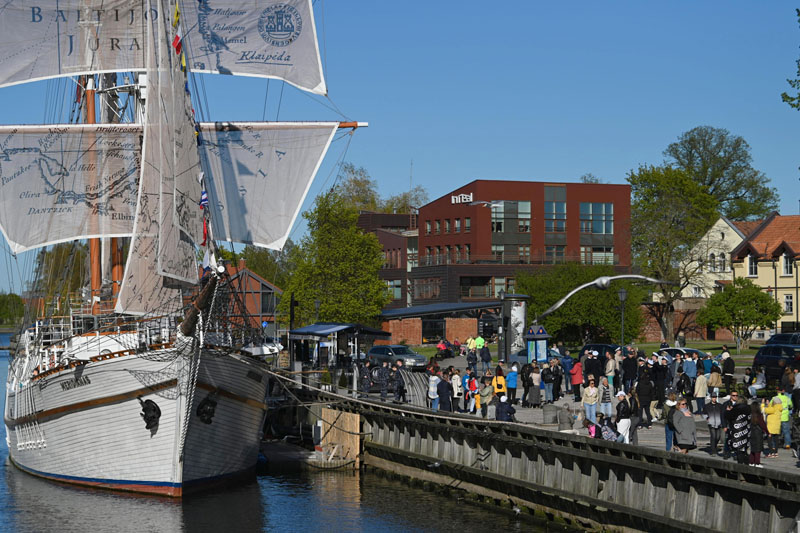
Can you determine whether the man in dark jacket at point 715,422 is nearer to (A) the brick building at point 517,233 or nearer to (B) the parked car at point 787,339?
(B) the parked car at point 787,339

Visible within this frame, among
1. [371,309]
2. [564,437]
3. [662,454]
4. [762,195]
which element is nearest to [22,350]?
[564,437]

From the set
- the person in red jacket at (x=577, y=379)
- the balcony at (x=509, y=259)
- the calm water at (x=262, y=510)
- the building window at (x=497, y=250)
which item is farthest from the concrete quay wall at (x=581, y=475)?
the building window at (x=497, y=250)

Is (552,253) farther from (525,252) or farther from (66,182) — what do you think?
(66,182)

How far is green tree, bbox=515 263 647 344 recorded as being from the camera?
6494cm

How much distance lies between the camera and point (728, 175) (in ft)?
338

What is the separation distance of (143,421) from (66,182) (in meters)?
14.1

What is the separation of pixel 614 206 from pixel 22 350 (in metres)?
59.5

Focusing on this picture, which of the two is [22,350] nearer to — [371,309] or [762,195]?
[371,309]

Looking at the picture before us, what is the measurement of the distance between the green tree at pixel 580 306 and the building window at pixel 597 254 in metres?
18.1

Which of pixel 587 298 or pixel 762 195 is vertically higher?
pixel 762 195

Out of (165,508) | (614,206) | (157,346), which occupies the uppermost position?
(614,206)

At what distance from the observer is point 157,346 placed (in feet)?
93.7

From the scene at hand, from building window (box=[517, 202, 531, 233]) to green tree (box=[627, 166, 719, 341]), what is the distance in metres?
8.74

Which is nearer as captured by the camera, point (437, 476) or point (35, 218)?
point (437, 476)
